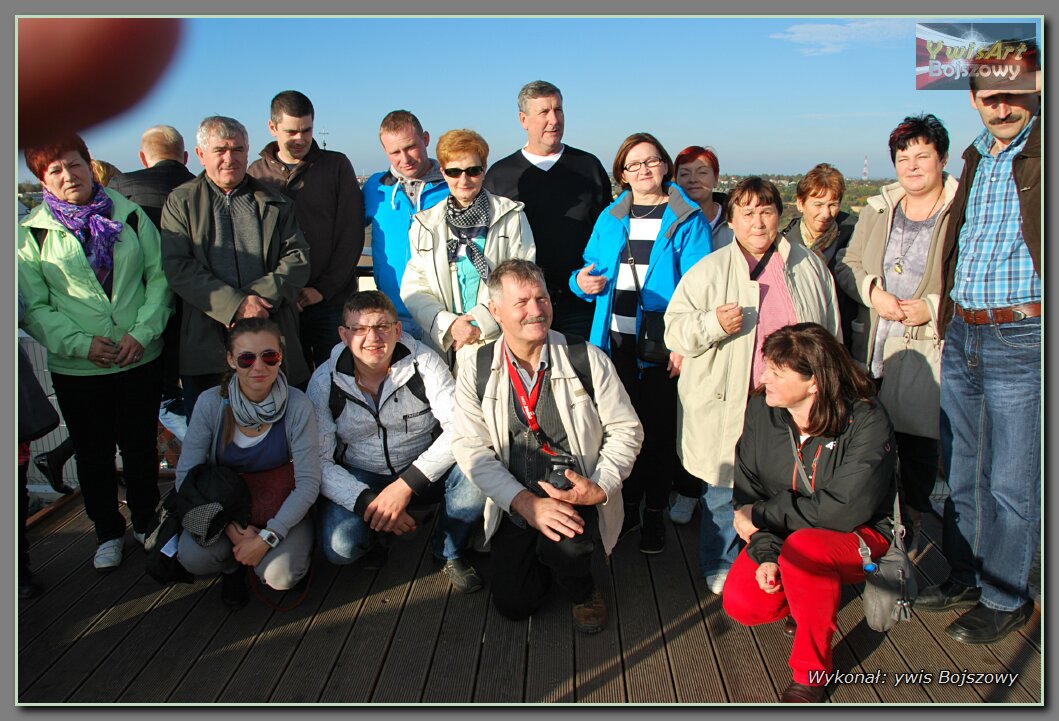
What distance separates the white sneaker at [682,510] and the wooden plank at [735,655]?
0.52 metres

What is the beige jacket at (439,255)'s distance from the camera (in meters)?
3.58

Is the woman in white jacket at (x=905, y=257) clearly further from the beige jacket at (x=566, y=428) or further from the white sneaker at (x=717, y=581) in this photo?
the beige jacket at (x=566, y=428)

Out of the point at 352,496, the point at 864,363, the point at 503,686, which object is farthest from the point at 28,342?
the point at 864,363

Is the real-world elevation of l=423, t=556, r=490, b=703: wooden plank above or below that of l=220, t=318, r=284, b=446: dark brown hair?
below

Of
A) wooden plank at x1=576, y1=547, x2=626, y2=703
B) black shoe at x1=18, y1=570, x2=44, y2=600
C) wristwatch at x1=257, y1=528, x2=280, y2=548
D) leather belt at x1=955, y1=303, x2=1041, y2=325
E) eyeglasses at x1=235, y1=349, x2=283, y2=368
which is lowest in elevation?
wooden plank at x1=576, y1=547, x2=626, y2=703

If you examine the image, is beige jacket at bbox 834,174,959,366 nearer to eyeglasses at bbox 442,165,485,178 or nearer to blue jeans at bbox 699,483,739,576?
blue jeans at bbox 699,483,739,576

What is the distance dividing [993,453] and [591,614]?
1635 millimetres

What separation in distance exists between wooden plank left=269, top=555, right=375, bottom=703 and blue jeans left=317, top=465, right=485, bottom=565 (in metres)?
0.15

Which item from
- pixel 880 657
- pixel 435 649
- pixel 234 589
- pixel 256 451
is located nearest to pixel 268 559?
pixel 234 589

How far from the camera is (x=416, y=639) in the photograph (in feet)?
9.66

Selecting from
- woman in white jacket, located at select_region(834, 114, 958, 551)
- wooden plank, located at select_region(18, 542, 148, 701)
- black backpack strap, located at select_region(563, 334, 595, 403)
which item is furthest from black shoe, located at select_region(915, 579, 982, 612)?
wooden plank, located at select_region(18, 542, 148, 701)

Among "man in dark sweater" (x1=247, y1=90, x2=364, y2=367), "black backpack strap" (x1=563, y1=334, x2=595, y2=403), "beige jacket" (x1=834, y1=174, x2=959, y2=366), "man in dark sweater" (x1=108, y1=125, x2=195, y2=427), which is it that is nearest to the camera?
"black backpack strap" (x1=563, y1=334, x2=595, y2=403)

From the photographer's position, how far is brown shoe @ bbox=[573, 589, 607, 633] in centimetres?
297

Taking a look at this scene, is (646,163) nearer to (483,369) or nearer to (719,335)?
(719,335)
